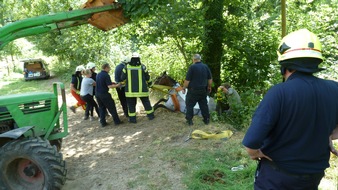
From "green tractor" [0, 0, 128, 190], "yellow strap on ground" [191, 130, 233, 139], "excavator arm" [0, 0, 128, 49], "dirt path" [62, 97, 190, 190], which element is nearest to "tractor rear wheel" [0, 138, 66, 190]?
"green tractor" [0, 0, 128, 190]

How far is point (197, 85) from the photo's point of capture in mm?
6965

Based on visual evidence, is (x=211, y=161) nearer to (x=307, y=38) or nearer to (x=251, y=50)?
(x=307, y=38)

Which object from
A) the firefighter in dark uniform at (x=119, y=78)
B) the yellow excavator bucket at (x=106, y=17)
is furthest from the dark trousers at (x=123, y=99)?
the yellow excavator bucket at (x=106, y=17)

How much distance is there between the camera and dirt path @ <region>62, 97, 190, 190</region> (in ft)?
15.4

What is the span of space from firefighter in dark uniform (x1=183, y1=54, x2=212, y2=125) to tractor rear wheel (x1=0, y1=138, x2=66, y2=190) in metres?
3.57

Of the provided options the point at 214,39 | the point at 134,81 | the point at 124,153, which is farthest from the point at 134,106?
the point at 214,39

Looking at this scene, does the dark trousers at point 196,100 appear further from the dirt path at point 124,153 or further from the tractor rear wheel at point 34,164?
the tractor rear wheel at point 34,164

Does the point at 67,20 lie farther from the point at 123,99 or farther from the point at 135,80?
the point at 123,99

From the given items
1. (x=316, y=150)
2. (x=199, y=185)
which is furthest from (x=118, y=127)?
(x=316, y=150)

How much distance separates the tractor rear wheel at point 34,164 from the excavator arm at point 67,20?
1.70 m

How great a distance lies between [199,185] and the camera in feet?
13.8

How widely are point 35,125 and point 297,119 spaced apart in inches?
165

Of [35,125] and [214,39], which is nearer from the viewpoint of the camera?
[35,125]

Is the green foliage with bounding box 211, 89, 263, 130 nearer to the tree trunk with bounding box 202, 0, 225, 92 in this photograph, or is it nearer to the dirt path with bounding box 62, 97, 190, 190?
the dirt path with bounding box 62, 97, 190, 190
